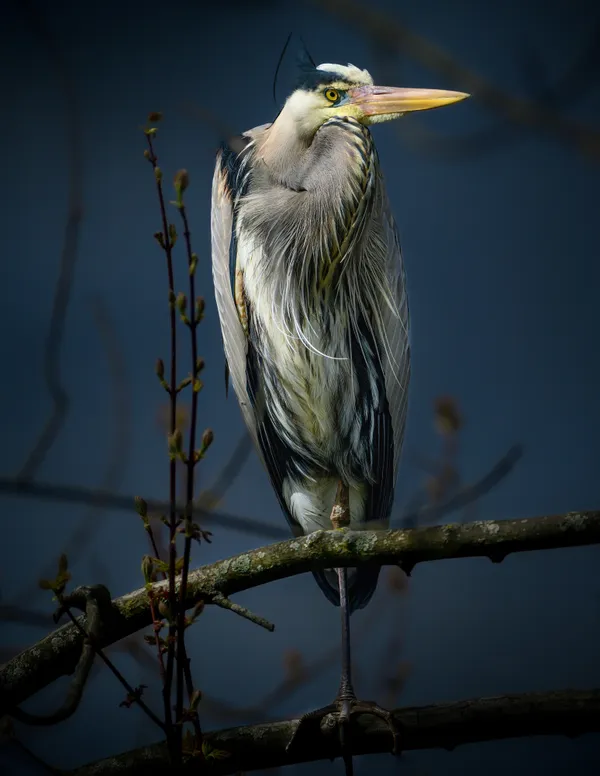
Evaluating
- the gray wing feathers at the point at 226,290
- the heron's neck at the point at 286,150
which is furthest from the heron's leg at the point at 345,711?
the heron's neck at the point at 286,150

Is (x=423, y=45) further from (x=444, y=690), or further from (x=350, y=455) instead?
(x=444, y=690)

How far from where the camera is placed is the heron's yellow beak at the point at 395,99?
107cm

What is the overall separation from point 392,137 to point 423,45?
64cm

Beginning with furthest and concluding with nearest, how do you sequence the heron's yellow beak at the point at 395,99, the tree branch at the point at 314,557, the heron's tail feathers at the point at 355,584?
the heron's tail feathers at the point at 355,584 < the heron's yellow beak at the point at 395,99 < the tree branch at the point at 314,557

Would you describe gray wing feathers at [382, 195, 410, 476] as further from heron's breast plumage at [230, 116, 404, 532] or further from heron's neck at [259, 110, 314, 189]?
heron's neck at [259, 110, 314, 189]

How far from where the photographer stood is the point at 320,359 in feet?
3.75

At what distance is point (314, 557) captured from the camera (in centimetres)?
76

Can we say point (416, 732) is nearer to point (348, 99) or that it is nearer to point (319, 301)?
point (319, 301)

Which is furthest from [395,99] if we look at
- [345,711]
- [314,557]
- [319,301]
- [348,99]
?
[345,711]

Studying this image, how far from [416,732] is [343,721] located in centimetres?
9

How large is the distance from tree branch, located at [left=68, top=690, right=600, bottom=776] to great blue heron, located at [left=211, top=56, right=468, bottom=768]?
30 cm

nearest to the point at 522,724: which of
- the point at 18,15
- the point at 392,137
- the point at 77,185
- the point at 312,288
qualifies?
the point at 312,288

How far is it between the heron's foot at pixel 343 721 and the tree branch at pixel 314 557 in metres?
0.14

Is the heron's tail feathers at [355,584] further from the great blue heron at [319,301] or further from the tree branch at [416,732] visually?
the tree branch at [416,732]
